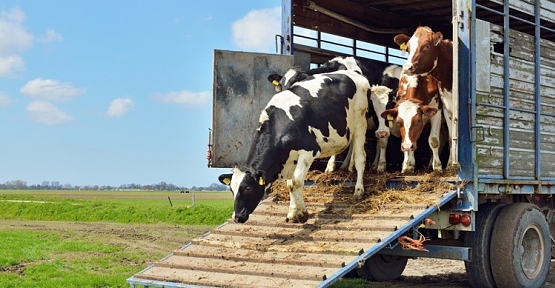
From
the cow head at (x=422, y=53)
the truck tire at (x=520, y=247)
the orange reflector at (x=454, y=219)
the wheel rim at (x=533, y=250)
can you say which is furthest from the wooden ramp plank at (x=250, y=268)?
the wheel rim at (x=533, y=250)

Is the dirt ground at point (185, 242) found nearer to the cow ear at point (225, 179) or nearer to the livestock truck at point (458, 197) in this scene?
the livestock truck at point (458, 197)

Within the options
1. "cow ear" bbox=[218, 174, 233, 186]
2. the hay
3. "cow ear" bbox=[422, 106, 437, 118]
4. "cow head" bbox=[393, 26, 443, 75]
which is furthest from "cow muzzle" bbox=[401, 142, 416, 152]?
"cow ear" bbox=[218, 174, 233, 186]

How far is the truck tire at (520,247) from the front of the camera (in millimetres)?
8586

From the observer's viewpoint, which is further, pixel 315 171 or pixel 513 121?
pixel 315 171

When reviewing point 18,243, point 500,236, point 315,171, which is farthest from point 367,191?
point 18,243

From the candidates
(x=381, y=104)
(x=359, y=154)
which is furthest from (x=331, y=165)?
(x=381, y=104)

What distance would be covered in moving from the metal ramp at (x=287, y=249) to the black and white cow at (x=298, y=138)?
0.34 m

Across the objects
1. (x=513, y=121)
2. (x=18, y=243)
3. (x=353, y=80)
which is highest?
(x=353, y=80)

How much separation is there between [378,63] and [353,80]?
1.65 meters

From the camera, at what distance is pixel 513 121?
8.79 metres

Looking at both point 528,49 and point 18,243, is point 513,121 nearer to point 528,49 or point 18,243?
point 528,49

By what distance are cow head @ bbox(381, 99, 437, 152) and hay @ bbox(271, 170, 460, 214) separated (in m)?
0.42

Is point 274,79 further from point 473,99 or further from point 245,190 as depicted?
point 473,99

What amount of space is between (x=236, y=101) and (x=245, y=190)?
1.89 metres
